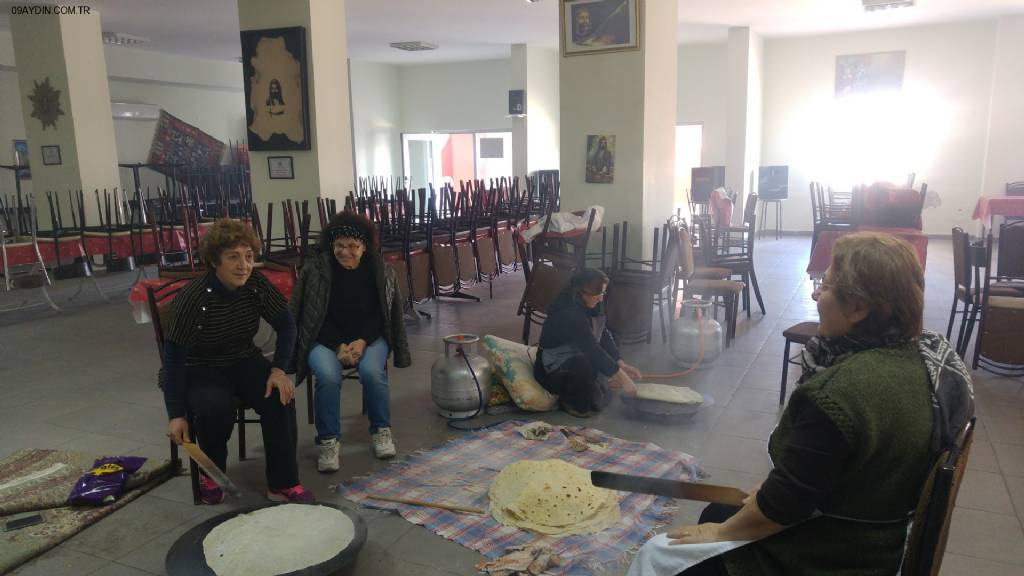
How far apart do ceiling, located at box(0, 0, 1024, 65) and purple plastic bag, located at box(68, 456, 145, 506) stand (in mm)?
6340

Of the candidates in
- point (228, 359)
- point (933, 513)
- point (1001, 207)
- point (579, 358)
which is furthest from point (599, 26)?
point (1001, 207)

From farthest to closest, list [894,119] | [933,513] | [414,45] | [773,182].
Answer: [414,45] → [773,182] → [894,119] → [933,513]

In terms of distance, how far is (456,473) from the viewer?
299 centimetres

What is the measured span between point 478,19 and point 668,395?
7.20 metres

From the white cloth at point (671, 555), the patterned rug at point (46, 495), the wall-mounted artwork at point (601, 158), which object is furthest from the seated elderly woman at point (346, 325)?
the wall-mounted artwork at point (601, 158)

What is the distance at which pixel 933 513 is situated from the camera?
4.11 ft

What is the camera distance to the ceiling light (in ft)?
31.5

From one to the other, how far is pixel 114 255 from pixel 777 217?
29.9 feet

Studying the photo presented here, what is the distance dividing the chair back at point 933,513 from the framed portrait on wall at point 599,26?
4607 millimetres

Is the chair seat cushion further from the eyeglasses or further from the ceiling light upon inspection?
the ceiling light

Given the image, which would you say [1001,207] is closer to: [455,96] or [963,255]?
[963,255]

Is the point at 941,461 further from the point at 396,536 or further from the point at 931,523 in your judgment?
the point at 396,536

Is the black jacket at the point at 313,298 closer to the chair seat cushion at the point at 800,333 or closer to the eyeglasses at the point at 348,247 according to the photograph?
the eyeglasses at the point at 348,247

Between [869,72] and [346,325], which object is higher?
[869,72]
